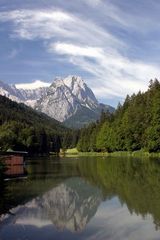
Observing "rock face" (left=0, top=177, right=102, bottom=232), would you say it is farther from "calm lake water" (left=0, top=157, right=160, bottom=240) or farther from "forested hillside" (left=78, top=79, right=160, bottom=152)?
"forested hillside" (left=78, top=79, right=160, bottom=152)

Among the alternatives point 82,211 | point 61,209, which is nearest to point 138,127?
point 61,209

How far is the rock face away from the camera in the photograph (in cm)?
2855

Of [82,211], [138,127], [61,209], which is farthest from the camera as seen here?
[138,127]

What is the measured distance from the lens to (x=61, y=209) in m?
34.8

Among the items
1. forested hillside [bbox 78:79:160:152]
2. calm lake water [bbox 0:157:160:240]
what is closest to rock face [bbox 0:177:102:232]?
calm lake water [bbox 0:157:160:240]

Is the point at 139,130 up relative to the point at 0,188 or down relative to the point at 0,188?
up

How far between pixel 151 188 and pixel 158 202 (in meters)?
9.14

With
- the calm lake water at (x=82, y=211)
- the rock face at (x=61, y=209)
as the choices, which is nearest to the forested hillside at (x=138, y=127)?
the calm lake water at (x=82, y=211)

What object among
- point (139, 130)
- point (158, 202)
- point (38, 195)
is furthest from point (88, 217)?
point (139, 130)

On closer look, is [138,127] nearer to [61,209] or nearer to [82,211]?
[61,209]

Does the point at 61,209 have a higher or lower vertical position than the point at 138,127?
lower

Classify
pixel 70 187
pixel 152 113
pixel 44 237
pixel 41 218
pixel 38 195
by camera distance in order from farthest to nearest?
1. pixel 152 113
2. pixel 70 187
3. pixel 38 195
4. pixel 41 218
5. pixel 44 237

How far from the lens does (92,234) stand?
79.9ft

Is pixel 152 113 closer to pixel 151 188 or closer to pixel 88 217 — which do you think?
pixel 151 188
